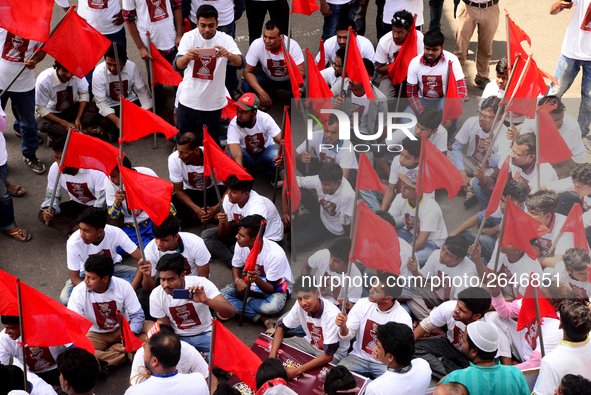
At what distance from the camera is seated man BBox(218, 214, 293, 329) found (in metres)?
6.61

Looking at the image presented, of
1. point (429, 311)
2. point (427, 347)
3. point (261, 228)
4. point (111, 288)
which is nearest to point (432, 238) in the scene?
point (429, 311)

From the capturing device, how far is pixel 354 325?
6027 mm

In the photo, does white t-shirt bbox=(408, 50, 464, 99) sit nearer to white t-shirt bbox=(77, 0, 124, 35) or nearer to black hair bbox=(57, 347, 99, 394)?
white t-shirt bbox=(77, 0, 124, 35)

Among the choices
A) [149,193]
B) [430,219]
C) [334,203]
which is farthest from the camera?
[334,203]

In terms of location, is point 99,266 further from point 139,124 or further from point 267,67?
point 267,67

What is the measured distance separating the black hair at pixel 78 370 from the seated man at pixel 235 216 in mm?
2391

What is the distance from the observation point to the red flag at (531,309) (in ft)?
18.6

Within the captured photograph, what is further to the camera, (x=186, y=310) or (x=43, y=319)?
(x=186, y=310)

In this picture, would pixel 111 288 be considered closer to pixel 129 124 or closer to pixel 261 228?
pixel 261 228

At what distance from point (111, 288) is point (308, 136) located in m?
3.31

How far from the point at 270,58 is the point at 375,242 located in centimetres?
402

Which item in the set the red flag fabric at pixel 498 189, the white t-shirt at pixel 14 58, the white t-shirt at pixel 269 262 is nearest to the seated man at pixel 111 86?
the white t-shirt at pixel 14 58

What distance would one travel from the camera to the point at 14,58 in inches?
303

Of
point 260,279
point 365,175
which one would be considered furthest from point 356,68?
point 260,279
